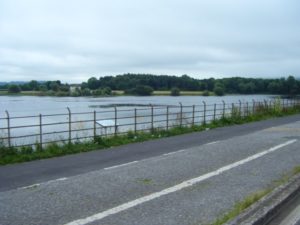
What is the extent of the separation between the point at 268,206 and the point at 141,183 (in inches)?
115

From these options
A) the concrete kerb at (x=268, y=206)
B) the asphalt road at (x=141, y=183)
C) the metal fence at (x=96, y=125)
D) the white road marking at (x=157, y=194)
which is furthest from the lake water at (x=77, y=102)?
the concrete kerb at (x=268, y=206)

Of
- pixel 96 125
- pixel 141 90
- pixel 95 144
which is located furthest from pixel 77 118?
pixel 141 90

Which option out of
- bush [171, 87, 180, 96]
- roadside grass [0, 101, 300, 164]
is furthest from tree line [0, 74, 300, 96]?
roadside grass [0, 101, 300, 164]

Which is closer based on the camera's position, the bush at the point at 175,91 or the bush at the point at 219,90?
the bush at the point at 219,90

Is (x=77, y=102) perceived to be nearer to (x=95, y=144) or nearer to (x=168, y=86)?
(x=168, y=86)

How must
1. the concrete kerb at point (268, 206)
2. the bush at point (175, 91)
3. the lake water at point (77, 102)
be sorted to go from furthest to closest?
the bush at point (175, 91) < the lake water at point (77, 102) < the concrete kerb at point (268, 206)

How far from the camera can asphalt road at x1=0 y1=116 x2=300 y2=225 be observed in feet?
19.9

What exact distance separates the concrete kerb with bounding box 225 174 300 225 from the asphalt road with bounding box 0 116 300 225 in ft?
1.70

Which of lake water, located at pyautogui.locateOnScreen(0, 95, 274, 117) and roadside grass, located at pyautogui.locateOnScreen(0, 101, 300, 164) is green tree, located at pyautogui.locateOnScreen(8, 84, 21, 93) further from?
roadside grass, located at pyautogui.locateOnScreen(0, 101, 300, 164)

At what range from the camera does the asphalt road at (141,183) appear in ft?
19.9

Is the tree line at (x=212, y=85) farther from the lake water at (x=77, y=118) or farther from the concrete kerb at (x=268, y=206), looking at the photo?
the concrete kerb at (x=268, y=206)

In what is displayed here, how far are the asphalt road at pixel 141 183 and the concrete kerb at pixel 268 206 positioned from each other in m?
0.52

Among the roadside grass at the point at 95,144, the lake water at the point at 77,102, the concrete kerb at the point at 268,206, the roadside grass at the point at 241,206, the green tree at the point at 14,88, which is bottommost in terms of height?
the lake water at the point at 77,102

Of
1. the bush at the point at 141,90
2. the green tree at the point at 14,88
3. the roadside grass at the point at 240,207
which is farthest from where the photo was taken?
the bush at the point at 141,90
